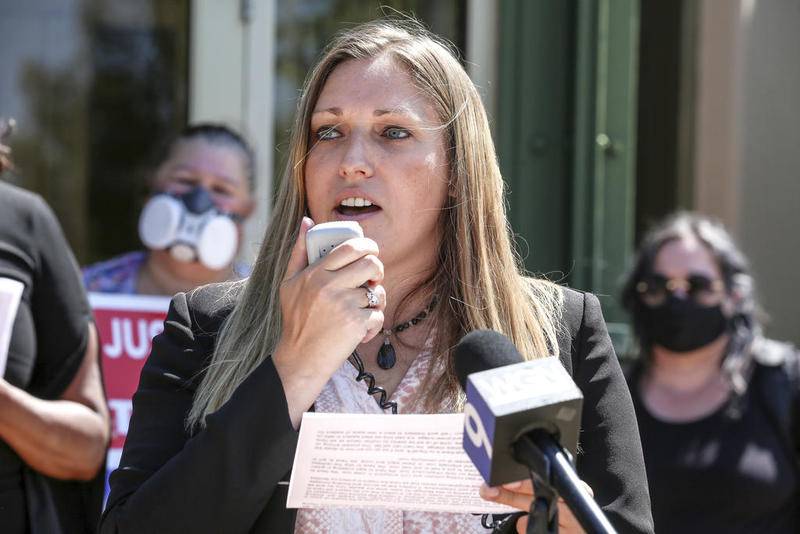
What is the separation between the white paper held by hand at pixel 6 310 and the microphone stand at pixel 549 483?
72.7 inches

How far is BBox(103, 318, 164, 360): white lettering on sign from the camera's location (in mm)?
4355

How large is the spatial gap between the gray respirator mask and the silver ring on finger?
266 cm

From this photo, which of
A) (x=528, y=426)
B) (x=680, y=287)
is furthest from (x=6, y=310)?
(x=680, y=287)

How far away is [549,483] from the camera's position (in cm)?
155

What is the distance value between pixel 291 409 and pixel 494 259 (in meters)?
0.68

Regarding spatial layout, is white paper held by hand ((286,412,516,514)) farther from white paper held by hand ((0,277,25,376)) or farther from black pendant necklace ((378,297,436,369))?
white paper held by hand ((0,277,25,376))

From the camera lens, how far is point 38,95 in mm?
5598

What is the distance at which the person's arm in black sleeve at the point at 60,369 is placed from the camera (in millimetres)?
3123

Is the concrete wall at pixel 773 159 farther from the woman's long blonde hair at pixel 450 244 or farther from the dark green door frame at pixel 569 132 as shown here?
the woman's long blonde hair at pixel 450 244

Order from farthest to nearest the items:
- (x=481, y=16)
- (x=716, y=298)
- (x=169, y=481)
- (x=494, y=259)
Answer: (x=481, y=16) → (x=716, y=298) → (x=494, y=259) → (x=169, y=481)

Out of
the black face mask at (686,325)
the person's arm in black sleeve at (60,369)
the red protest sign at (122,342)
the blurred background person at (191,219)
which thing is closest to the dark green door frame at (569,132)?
the black face mask at (686,325)

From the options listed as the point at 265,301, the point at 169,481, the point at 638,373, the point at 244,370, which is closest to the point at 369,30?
the point at 265,301

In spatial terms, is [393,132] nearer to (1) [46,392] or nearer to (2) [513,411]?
(2) [513,411]

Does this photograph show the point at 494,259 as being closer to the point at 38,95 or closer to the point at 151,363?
the point at 151,363
